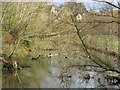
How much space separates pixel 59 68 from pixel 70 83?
730 millimetres

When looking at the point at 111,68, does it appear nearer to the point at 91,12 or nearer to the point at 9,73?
A: the point at 91,12

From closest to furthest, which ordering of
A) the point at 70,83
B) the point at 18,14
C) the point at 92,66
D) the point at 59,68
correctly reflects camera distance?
the point at 92,66
the point at 70,83
the point at 59,68
the point at 18,14

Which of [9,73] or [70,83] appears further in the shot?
[9,73]

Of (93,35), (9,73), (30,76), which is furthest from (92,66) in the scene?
(9,73)

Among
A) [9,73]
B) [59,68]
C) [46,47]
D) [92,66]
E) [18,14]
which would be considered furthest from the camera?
[46,47]

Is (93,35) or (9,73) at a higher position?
(93,35)

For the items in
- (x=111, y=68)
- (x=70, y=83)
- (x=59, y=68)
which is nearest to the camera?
(x=111, y=68)

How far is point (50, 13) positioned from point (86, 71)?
11.9ft

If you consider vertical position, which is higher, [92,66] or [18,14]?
[18,14]

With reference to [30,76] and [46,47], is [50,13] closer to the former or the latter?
[46,47]

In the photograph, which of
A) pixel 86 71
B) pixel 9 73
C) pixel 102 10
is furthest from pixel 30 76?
pixel 102 10

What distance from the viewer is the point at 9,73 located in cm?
614

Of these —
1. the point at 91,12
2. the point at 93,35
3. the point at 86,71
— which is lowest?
the point at 86,71

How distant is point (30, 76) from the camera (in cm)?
583
